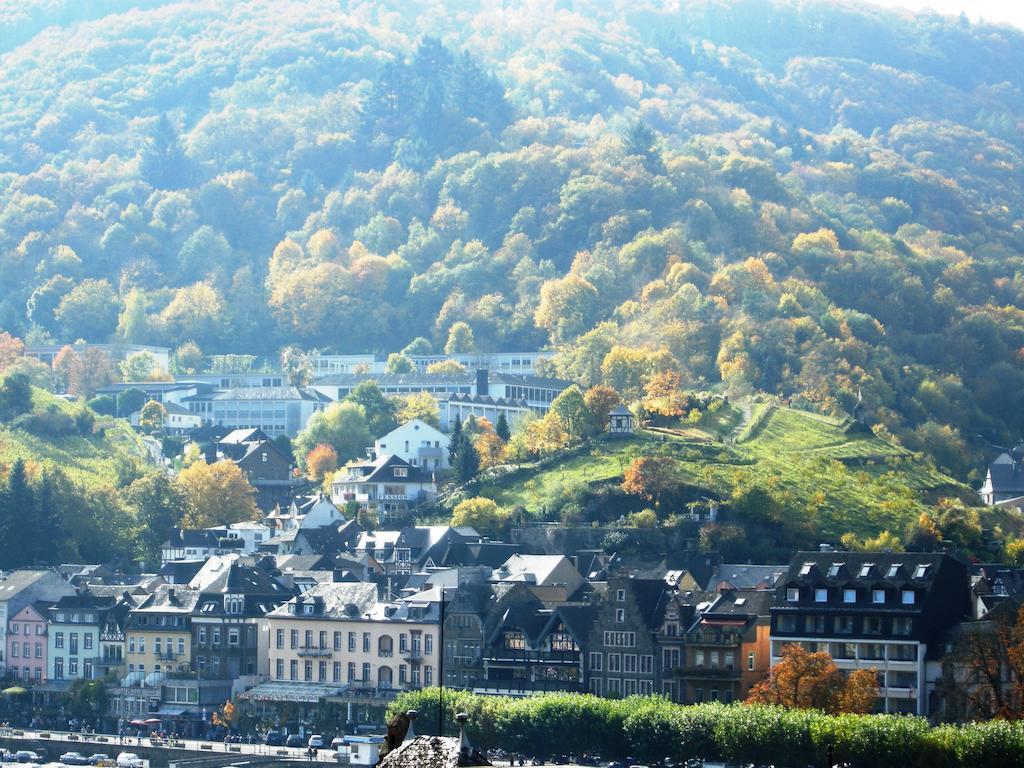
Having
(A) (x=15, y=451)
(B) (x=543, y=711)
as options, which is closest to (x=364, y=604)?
(B) (x=543, y=711)

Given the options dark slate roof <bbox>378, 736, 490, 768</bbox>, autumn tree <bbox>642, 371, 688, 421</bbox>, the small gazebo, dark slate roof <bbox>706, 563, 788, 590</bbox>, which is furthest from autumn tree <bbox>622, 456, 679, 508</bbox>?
dark slate roof <bbox>378, 736, 490, 768</bbox>

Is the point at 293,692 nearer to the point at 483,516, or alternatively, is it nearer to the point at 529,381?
the point at 483,516

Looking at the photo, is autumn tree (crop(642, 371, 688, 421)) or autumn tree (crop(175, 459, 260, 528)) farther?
autumn tree (crop(642, 371, 688, 421))

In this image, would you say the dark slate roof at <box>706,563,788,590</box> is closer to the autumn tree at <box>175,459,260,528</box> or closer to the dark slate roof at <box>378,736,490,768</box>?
the autumn tree at <box>175,459,260,528</box>

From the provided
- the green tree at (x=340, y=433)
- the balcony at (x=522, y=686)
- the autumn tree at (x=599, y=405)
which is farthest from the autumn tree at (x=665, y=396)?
the balcony at (x=522, y=686)

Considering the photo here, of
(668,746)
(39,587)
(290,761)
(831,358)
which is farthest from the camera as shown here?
(831,358)

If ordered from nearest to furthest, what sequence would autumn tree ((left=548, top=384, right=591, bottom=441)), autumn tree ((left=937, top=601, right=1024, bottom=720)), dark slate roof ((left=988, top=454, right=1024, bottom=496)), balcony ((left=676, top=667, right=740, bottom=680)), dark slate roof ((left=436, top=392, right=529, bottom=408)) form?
autumn tree ((left=937, top=601, right=1024, bottom=720)) → balcony ((left=676, top=667, right=740, bottom=680)) → autumn tree ((left=548, top=384, right=591, bottom=441)) → dark slate roof ((left=988, top=454, right=1024, bottom=496)) → dark slate roof ((left=436, top=392, right=529, bottom=408))

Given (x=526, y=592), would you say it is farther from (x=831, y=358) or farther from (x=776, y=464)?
(x=831, y=358)

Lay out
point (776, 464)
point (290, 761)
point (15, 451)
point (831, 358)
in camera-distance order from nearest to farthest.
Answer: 1. point (290, 761)
2. point (776, 464)
3. point (15, 451)
4. point (831, 358)
